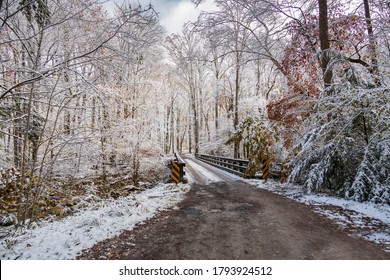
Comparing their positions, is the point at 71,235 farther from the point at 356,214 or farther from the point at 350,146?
the point at 350,146

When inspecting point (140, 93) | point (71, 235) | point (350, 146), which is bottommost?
point (71, 235)

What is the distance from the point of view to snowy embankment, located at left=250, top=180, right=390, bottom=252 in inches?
137

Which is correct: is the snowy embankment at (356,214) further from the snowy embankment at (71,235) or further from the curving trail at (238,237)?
the snowy embankment at (71,235)

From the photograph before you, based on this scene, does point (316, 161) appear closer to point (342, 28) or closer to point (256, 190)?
point (256, 190)

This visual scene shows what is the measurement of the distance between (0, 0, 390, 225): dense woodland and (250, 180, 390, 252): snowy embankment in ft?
0.92

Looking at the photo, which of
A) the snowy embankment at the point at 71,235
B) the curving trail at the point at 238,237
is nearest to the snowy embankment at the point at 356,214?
the curving trail at the point at 238,237

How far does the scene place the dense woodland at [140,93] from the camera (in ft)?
12.6

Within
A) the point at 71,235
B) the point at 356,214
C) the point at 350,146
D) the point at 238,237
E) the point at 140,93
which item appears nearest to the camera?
the point at 238,237

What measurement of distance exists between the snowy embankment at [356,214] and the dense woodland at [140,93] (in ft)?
0.92

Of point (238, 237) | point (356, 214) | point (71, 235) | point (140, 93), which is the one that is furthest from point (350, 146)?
point (140, 93)

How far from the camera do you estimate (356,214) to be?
437cm

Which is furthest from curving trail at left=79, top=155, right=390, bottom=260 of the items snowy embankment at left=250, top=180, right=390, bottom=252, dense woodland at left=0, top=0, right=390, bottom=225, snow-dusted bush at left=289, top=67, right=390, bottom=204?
dense woodland at left=0, top=0, right=390, bottom=225

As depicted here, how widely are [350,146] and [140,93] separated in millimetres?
10413
